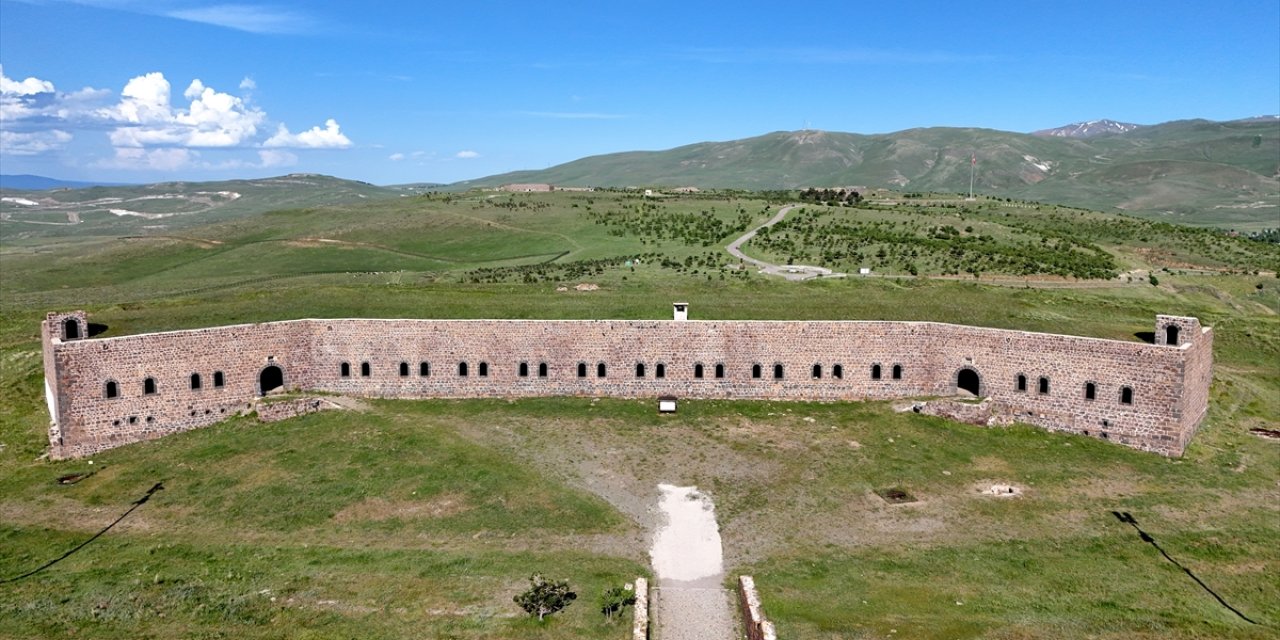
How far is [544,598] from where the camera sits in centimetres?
1855

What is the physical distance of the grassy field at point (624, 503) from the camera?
19094mm

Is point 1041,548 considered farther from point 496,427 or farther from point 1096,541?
point 496,427

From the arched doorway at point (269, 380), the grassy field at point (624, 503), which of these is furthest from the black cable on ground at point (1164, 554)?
the arched doorway at point (269, 380)

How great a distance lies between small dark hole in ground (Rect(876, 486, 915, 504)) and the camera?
84.3ft

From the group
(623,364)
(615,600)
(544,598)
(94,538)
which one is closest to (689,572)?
(615,600)

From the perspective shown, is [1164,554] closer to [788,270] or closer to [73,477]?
[788,270]

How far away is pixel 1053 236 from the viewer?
6338cm

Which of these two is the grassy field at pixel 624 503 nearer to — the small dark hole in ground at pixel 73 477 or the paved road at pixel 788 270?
the small dark hole in ground at pixel 73 477

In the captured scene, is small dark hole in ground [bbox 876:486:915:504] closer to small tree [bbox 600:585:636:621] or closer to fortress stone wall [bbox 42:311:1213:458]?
fortress stone wall [bbox 42:311:1213:458]

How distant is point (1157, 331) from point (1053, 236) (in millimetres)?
35598

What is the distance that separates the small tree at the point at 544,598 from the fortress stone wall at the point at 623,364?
16.5 m

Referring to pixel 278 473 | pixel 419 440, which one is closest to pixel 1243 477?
pixel 419 440

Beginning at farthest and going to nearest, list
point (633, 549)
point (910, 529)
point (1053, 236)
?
1. point (1053, 236)
2. point (910, 529)
3. point (633, 549)

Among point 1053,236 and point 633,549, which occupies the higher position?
point 1053,236
